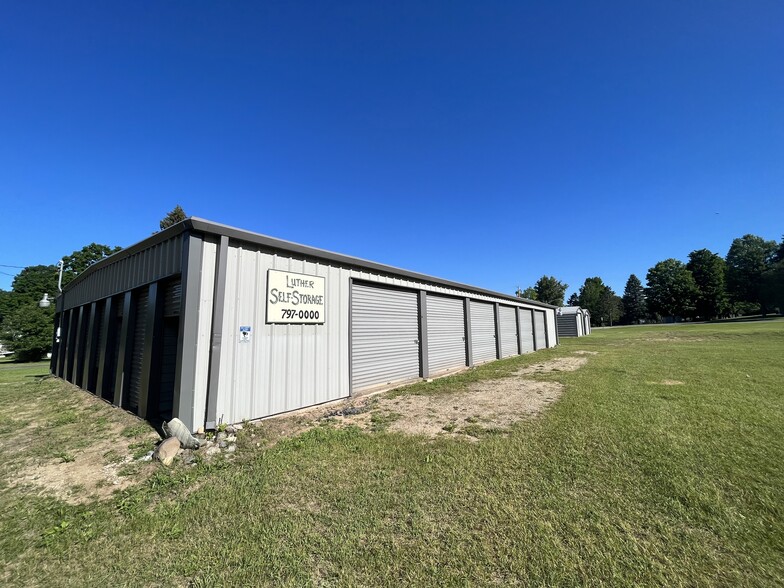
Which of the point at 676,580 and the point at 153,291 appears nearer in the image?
the point at 676,580

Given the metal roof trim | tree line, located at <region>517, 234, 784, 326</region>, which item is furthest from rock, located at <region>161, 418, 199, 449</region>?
tree line, located at <region>517, 234, 784, 326</region>

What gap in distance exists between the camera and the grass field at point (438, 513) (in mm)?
2496

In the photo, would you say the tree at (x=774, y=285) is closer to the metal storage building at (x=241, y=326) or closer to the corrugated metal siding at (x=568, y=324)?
the corrugated metal siding at (x=568, y=324)

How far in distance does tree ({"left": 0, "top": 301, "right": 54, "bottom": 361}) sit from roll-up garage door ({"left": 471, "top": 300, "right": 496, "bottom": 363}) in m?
34.3

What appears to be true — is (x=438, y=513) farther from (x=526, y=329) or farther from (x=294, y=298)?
(x=526, y=329)

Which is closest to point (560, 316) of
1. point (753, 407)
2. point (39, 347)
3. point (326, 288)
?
point (753, 407)

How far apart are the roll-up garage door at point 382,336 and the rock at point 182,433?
12.5ft

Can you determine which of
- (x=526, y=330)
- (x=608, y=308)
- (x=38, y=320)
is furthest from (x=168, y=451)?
(x=608, y=308)

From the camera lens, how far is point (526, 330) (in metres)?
21.0

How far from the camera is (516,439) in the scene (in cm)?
505

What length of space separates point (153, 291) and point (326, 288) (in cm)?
357

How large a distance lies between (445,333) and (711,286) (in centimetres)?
8403

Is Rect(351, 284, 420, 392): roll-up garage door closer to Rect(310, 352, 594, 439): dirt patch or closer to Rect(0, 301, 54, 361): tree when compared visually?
Rect(310, 352, 594, 439): dirt patch

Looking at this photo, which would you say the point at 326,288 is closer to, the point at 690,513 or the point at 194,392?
the point at 194,392
